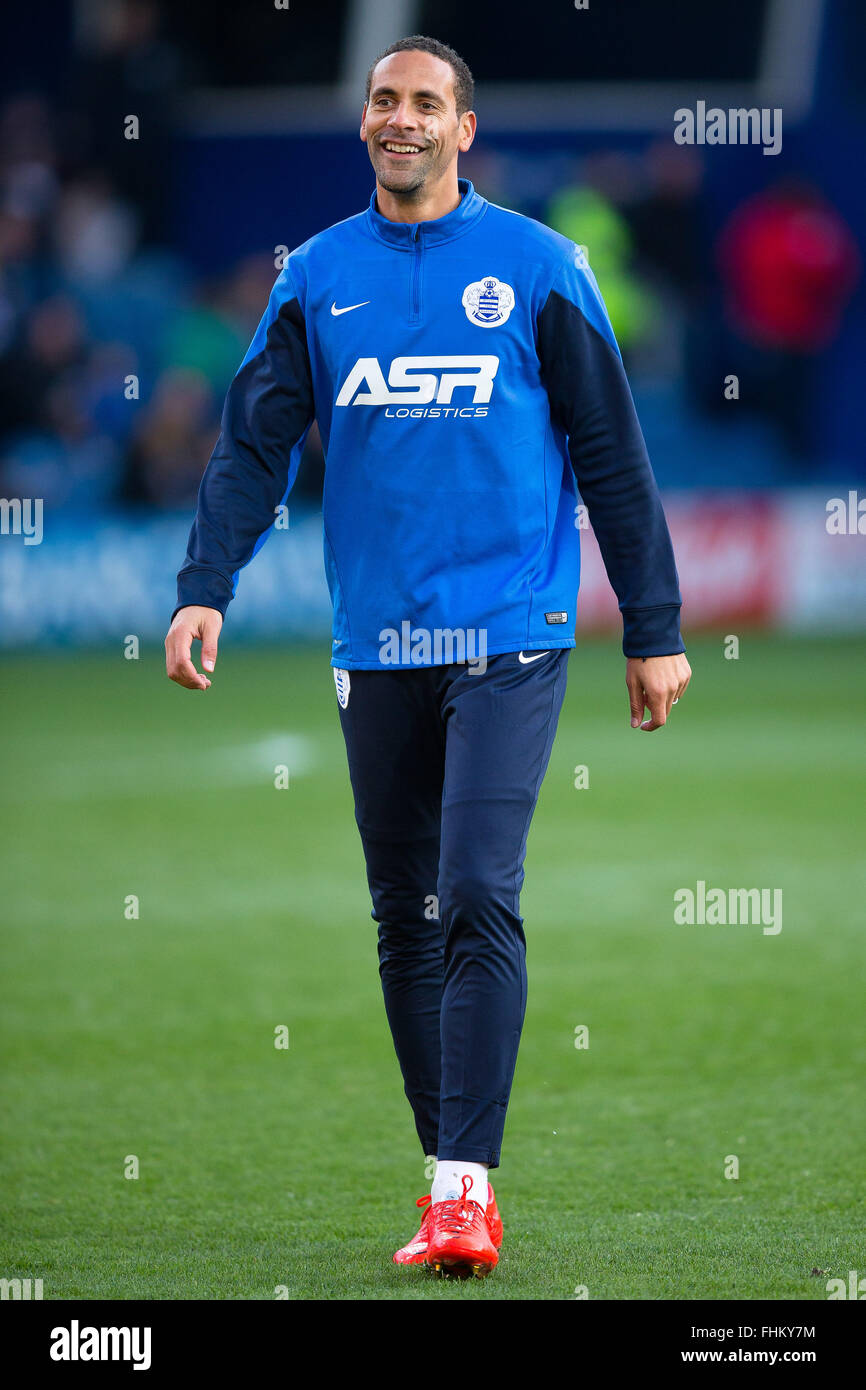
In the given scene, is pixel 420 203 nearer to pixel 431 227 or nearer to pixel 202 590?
pixel 431 227

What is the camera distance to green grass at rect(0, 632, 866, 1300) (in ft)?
13.4

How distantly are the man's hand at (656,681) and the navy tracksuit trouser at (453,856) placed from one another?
0.15 meters

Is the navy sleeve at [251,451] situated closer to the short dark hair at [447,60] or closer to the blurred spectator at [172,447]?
the short dark hair at [447,60]

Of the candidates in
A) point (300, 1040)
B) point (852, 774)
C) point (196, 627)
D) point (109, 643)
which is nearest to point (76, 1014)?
point (300, 1040)

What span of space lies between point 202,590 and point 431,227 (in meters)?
0.85

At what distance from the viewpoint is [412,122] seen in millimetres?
4008

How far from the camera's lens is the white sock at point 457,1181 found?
3.83m

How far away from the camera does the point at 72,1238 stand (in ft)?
13.8

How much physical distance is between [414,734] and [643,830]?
5.53m

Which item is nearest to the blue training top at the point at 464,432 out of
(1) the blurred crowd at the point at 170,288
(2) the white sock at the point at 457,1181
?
(2) the white sock at the point at 457,1181

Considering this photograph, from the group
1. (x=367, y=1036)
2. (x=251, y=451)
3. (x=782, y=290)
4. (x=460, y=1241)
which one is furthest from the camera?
(x=782, y=290)

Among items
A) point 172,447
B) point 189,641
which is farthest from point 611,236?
point 189,641

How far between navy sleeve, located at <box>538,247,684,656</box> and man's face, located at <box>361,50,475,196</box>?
0.34m
